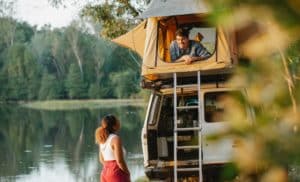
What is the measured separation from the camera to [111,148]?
29.6 ft

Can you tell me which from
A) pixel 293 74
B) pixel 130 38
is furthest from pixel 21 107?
pixel 293 74

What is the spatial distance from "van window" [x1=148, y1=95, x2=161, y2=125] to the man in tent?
93 centimetres

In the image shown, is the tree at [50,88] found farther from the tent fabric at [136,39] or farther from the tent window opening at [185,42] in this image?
the tent window opening at [185,42]

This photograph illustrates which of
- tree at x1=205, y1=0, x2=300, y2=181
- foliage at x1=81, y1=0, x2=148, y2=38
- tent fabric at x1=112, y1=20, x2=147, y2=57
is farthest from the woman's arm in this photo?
foliage at x1=81, y1=0, x2=148, y2=38

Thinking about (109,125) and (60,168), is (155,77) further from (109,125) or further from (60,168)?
(60,168)

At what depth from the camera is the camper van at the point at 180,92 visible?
40.1 feet

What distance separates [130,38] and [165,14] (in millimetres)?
2215

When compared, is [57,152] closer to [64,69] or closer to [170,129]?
[170,129]

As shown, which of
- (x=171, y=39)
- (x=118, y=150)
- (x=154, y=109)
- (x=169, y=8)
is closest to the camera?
(x=118, y=150)

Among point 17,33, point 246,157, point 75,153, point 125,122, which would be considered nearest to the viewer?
point 246,157

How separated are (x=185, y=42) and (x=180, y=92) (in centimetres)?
77

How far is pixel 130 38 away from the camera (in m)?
15.0

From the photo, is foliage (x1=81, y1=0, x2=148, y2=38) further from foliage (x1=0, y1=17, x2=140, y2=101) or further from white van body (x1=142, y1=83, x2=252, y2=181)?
foliage (x1=0, y1=17, x2=140, y2=101)

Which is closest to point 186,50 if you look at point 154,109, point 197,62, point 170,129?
point 197,62
